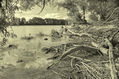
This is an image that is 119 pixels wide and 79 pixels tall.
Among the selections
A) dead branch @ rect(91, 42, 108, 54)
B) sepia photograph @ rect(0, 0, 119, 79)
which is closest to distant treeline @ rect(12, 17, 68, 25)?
sepia photograph @ rect(0, 0, 119, 79)

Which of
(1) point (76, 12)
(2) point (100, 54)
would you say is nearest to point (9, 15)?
(1) point (76, 12)

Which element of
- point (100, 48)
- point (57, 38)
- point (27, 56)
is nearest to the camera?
point (100, 48)

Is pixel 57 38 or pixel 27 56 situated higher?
pixel 57 38

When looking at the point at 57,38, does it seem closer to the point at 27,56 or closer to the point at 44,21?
the point at 44,21

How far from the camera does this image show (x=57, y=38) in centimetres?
262

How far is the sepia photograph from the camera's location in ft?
6.25

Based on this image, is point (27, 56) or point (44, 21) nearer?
point (27, 56)

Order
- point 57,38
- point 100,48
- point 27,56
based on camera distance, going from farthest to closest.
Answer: point 57,38 < point 27,56 < point 100,48

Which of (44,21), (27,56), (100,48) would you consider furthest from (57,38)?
(100,48)

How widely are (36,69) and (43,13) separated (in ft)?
3.19

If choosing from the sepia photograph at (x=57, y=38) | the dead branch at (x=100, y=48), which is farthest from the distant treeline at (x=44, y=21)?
the dead branch at (x=100, y=48)

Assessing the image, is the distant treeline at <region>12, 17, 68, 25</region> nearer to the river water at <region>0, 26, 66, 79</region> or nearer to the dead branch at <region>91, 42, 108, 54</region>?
the river water at <region>0, 26, 66, 79</region>

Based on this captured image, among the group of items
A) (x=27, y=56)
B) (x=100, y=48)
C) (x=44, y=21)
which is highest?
(x=44, y=21)

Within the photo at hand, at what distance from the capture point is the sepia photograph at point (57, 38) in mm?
→ 1905
